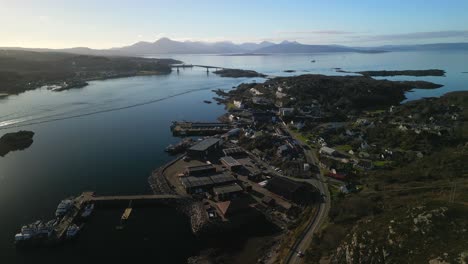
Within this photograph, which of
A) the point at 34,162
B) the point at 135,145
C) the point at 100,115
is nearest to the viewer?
the point at 34,162

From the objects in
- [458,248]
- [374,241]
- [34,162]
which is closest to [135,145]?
[34,162]

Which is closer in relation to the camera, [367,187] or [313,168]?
[367,187]

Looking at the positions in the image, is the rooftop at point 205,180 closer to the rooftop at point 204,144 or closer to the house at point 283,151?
the rooftop at point 204,144

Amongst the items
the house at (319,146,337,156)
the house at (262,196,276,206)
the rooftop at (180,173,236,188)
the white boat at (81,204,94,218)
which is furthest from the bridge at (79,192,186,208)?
the house at (319,146,337,156)

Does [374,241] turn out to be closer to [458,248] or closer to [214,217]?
[458,248]

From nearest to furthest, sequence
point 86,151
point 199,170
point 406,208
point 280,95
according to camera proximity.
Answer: point 406,208 → point 199,170 → point 86,151 → point 280,95

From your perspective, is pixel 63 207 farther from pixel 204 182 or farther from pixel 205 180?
pixel 205 180

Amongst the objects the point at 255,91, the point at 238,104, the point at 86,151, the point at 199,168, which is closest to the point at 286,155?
the point at 199,168
